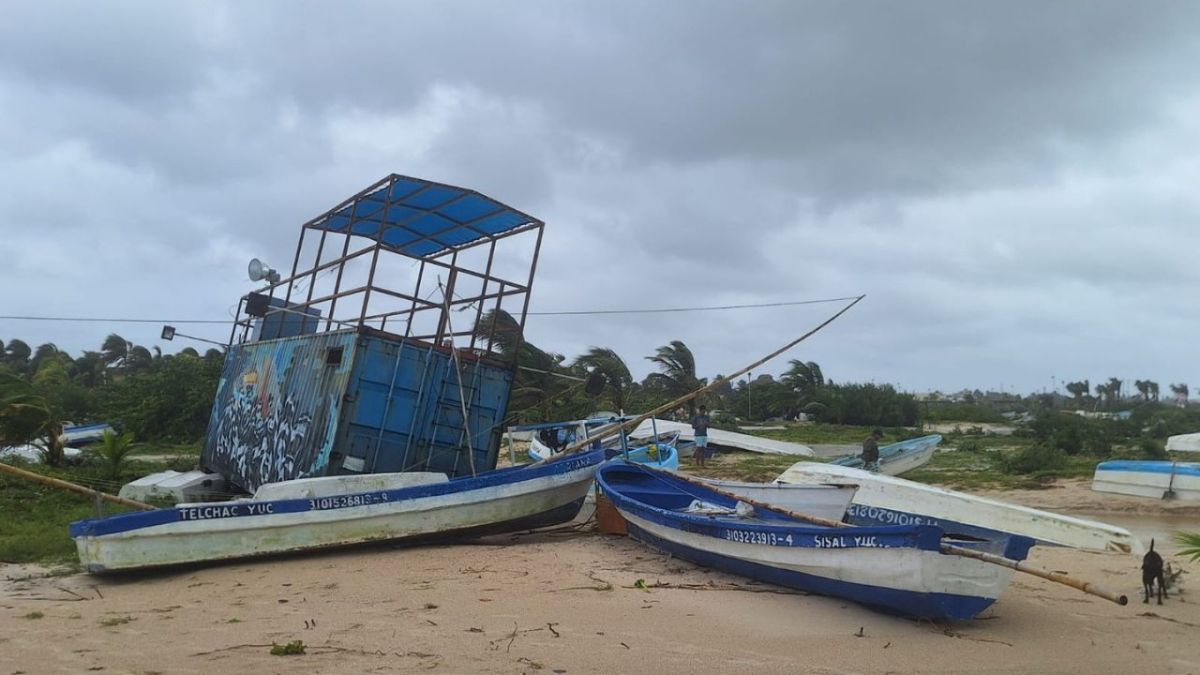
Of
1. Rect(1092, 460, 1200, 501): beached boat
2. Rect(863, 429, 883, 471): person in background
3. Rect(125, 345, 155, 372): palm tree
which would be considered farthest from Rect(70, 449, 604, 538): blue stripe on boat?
Rect(125, 345, 155, 372): palm tree

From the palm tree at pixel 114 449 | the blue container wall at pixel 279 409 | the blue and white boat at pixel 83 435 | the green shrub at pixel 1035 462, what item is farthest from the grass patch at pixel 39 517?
the green shrub at pixel 1035 462

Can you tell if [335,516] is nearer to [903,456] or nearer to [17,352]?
[903,456]

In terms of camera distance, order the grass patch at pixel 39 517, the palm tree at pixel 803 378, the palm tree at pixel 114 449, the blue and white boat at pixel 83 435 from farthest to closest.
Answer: the palm tree at pixel 803 378 → the blue and white boat at pixel 83 435 → the palm tree at pixel 114 449 → the grass patch at pixel 39 517

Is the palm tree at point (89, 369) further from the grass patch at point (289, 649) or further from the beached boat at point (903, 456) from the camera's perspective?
the grass patch at point (289, 649)

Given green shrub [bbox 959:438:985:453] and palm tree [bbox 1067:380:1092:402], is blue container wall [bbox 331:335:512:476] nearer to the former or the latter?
green shrub [bbox 959:438:985:453]

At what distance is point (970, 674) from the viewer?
17.5 ft

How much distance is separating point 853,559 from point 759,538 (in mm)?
1044

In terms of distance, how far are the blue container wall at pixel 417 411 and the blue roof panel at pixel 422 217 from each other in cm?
185

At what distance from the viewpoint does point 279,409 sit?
1264cm

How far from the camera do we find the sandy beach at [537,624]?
18.0 ft

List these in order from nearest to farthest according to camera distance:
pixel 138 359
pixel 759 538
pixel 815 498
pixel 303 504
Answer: pixel 759 538 → pixel 815 498 → pixel 303 504 → pixel 138 359

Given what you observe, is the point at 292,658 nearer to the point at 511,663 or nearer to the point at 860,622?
the point at 511,663

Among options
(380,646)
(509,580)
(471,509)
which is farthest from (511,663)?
(471,509)

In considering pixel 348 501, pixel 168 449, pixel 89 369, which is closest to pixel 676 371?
pixel 168 449
